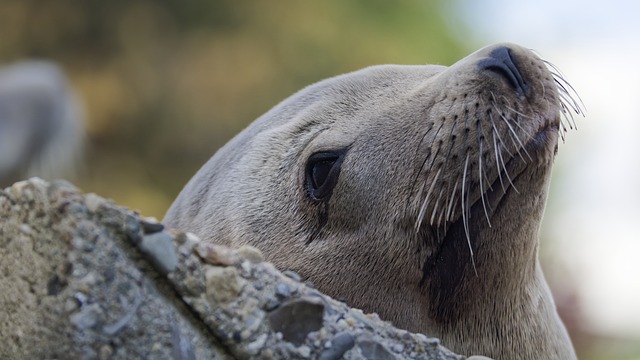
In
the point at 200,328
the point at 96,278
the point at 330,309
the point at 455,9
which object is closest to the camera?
the point at 96,278

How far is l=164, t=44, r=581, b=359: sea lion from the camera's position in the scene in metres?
3.02

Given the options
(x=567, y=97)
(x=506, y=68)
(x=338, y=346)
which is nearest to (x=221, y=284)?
(x=338, y=346)

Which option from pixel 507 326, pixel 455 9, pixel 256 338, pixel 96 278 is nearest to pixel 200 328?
pixel 256 338

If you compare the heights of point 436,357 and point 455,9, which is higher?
point 455,9

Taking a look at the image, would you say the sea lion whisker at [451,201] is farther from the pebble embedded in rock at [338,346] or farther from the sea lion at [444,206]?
the pebble embedded in rock at [338,346]

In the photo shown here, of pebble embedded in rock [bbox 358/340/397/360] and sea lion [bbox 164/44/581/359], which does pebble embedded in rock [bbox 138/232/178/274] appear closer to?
pebble embedded in rock [bbox 358/340/397/360]

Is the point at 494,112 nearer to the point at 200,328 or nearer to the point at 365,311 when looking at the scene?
the point at 365,311

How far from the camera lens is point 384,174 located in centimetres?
320

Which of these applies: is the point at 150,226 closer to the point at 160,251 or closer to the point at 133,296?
the point at 160,251

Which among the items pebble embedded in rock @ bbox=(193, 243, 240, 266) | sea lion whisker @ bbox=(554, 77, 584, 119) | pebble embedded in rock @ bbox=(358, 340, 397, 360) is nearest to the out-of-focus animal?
sea lion whisker @ bbox=(554, 77, 584, 119)

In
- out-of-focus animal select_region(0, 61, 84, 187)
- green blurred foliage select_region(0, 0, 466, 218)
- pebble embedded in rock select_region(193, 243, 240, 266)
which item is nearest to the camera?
pebble embedded in rock select_region(193, 243, 240, 266)

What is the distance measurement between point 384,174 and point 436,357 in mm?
788

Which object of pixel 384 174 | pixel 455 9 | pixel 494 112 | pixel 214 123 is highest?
pixel 455 9

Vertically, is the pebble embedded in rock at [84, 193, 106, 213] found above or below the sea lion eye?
below
